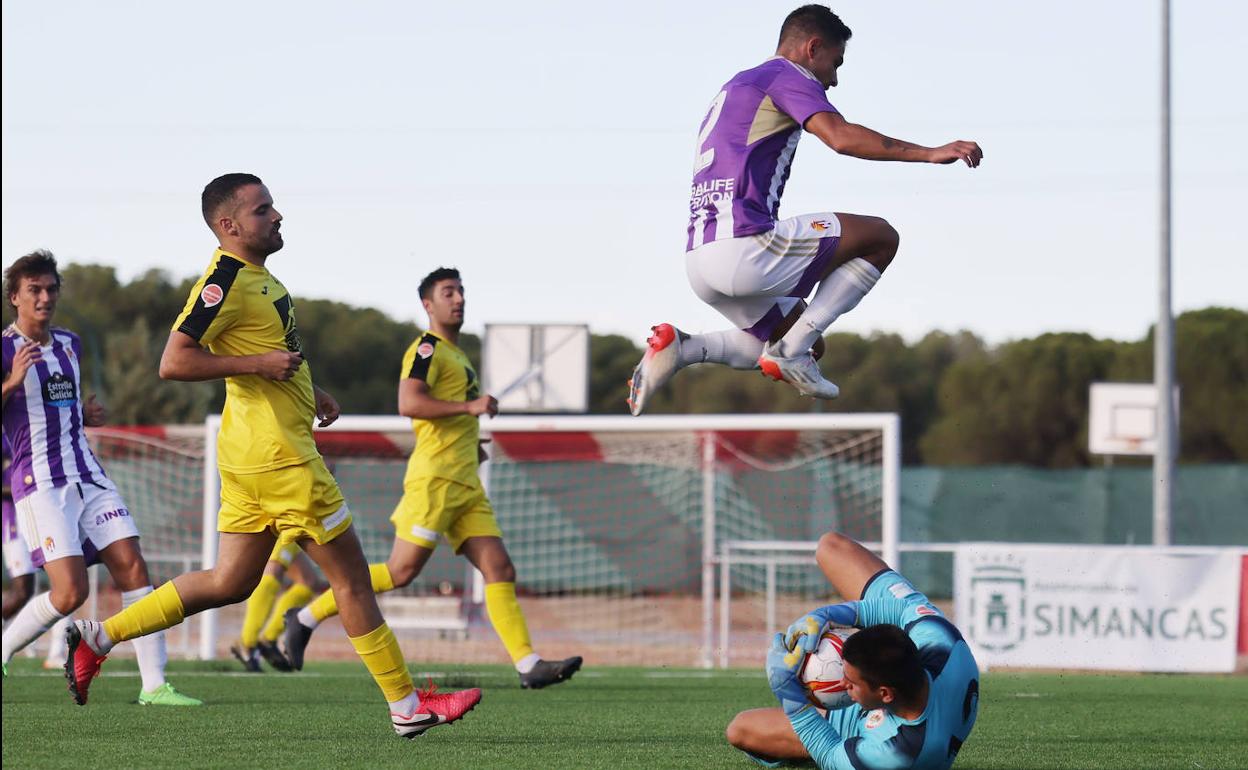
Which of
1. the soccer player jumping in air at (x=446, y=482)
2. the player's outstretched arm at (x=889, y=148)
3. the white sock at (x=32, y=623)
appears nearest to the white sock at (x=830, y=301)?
the player's outstretched arm at (x=889, y=148)

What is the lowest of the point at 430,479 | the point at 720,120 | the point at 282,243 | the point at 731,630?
the point at 731,630

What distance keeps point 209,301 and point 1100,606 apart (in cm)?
1061

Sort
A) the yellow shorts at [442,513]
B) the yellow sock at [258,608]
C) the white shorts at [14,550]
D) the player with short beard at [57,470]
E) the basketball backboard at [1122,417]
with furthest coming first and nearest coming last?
the basketball backboard at [1122,417]
the yellow sock at [258,608]
the white shorts at [14,550]
the yellow shorts at [442,513]
the player with short beard at [57,470]

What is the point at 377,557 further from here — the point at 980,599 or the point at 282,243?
the point at 282,243

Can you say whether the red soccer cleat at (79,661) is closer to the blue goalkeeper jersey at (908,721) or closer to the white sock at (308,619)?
the blue goalkeeper jersey at (908,721)

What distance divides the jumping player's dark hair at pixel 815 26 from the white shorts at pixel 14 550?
6674mm

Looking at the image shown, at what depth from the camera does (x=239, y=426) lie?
636 cm

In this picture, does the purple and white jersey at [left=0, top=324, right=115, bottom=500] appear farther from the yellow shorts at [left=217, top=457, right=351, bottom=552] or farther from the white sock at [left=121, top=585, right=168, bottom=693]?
the yellow shorts at [left=217, top=457, right=351, bottom=552]

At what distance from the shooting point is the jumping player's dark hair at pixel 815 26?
6410 millimetres

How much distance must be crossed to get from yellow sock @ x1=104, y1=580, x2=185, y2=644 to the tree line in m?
34.9

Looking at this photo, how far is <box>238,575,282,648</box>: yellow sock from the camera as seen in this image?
38.9 ft

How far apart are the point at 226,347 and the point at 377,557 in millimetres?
15753

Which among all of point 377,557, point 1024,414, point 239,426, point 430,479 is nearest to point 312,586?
point 430,479

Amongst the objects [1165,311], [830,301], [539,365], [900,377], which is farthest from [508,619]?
[900,377]
